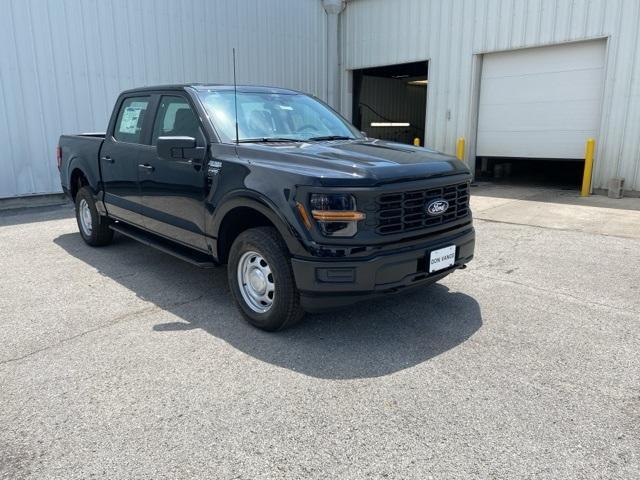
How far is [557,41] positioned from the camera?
10.6 metres

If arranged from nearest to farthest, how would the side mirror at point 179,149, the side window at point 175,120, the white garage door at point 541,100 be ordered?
1. the side mirror at point 179,149
2. the side window at point 175,120
3. the white garage door at point 541,100

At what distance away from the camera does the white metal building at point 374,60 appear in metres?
9.62

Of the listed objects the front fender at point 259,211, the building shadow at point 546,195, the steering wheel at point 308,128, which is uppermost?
the steering wheel at point 308,128

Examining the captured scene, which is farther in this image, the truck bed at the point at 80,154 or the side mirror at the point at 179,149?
the truck bed at the point at 80,154

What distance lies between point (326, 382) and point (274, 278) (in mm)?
841

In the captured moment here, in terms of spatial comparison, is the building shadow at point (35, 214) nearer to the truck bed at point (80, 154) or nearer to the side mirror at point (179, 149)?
the truck bed at point (80, 154)

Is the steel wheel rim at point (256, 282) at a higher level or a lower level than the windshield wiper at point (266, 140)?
lower

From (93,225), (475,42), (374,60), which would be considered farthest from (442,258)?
(374,60)

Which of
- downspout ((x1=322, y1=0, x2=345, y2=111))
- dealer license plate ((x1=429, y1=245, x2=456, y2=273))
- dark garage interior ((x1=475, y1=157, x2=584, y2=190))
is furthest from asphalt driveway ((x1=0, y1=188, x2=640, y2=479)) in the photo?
downspout ((x1=322, y1=0, x2=345, y2=111))

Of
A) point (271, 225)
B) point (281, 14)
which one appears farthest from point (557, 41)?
point (271, 225)

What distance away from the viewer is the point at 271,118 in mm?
4523

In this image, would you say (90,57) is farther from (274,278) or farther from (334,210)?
(334,210)

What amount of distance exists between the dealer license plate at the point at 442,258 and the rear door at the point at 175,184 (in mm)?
1924

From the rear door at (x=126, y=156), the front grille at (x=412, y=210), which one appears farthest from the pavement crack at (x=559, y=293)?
the rear door at (x=126, y=156)
